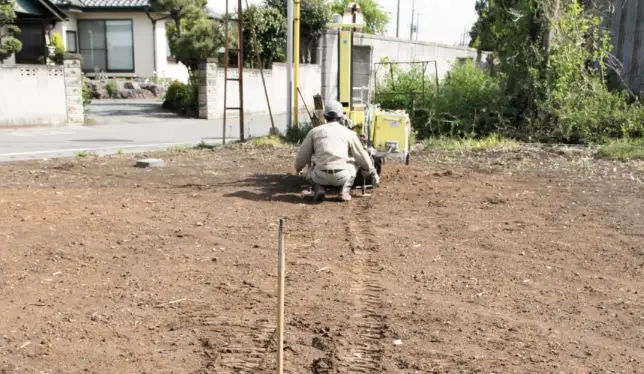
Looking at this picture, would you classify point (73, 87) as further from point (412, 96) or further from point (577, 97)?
point (577, 97)

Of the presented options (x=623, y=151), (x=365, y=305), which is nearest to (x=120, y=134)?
(x=623, y=151)

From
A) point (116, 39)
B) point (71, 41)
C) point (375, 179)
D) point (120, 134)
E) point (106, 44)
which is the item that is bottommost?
point (120, 134)

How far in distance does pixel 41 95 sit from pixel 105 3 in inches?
563

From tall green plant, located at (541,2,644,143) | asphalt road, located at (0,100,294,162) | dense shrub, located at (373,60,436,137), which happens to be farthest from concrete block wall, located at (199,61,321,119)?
tall green plant, located at (541,2,644,143)

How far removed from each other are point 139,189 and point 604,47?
1021cm

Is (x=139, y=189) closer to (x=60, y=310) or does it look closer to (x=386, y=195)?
(x=386, y=195)

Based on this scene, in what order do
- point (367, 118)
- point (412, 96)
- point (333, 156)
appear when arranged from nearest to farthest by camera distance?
A: point (333, 156), point (367, 118), point (412, 96)

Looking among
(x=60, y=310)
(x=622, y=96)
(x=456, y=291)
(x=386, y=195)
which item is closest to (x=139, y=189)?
(x=386, y=195)

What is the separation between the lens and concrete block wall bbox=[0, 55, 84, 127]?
Result: 54.2 ft

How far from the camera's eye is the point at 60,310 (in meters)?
4.40

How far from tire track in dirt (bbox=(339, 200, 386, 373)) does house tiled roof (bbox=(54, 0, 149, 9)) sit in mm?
25126

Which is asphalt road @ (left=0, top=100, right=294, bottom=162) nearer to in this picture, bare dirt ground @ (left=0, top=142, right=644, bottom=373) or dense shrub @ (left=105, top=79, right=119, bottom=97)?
bare dirt ground @ (left=0, top=142, right=644, bottom=373)

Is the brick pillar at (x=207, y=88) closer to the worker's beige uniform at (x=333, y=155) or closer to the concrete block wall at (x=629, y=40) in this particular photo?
the concrete block wall at (x=629, y=40)

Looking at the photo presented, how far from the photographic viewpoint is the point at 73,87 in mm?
17703
